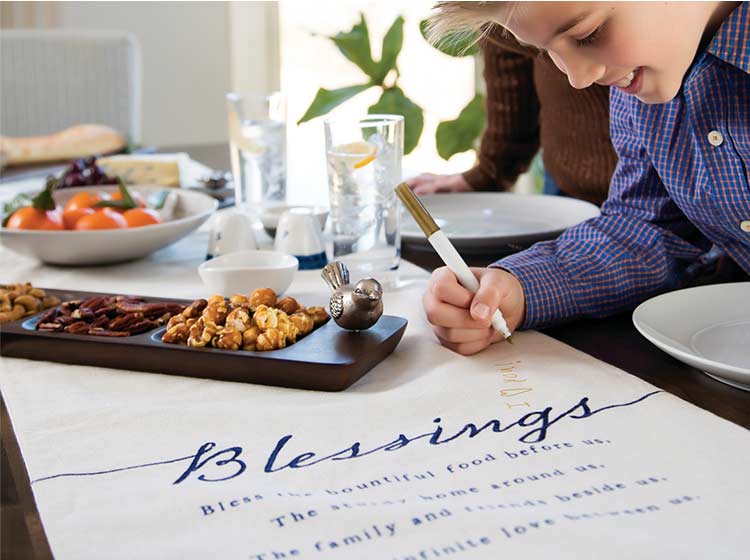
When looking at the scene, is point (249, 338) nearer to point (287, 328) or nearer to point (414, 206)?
point (287, 328)

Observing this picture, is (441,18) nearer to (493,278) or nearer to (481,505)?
(493,278)

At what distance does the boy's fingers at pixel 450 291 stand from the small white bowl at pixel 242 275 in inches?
8.8

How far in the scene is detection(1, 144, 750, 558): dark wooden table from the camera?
54 centimetres

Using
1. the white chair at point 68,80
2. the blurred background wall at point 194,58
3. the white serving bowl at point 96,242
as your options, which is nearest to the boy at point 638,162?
the white serving bowl at point 96,242

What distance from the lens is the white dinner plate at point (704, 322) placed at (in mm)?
801

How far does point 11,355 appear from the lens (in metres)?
0.88

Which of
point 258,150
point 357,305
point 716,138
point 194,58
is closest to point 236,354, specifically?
point 357,305

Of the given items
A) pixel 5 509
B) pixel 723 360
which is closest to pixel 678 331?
pixel 723 360

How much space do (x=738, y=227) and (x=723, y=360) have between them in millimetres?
247

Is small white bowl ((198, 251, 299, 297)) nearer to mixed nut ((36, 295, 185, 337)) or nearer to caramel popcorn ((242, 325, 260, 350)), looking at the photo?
mixed nut ((36, 295, 185, 337))

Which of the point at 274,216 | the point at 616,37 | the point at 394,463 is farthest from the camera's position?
the point at 274,216

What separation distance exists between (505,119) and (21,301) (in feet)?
3.65

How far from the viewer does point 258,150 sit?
145 cm

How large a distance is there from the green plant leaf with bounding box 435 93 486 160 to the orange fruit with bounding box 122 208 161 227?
0.89 m
